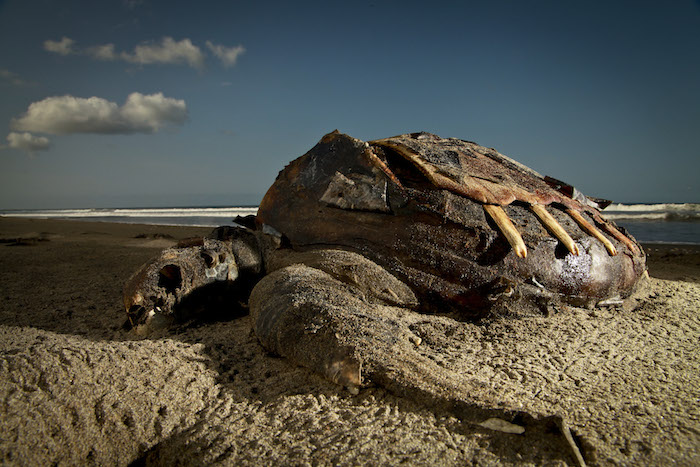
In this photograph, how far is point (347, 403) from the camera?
4.26ft

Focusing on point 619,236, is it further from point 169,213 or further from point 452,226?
point 169,213

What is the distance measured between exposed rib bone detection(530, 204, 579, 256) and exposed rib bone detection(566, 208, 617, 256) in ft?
0.78

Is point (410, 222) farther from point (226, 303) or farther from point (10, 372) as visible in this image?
point (10, 372)

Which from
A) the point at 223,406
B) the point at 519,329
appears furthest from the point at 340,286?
the point at 519,329

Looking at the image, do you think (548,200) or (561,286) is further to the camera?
(548,200)

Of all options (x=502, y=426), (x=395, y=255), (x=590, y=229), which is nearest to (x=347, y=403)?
(x=502, y=426)

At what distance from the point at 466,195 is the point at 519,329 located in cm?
78

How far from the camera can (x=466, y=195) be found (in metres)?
2.13

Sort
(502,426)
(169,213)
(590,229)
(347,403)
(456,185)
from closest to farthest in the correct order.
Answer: (502,426) < (347,403) < (456,185) < (590,229) < (169,213)

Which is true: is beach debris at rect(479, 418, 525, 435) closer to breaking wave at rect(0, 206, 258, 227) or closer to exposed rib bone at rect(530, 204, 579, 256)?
exposed rib bone at rect(530, 204, 579, 256)

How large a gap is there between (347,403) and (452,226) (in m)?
1.14

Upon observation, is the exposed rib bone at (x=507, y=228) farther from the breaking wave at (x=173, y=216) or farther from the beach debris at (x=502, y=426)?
the breaking wave at (x=173, y=216)

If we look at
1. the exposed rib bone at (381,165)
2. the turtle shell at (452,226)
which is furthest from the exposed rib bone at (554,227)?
the exposed rib bone at (381,165)

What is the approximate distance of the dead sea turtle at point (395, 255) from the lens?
191 cm
